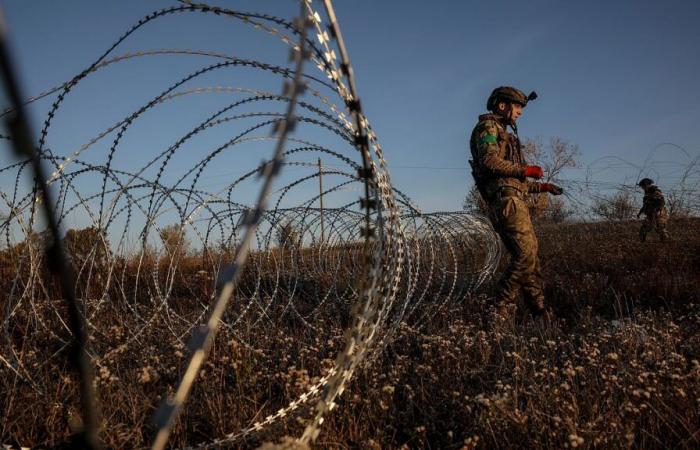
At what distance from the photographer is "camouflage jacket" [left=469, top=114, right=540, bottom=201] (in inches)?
203

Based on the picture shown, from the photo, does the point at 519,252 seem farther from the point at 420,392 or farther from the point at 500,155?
the point at 420,392

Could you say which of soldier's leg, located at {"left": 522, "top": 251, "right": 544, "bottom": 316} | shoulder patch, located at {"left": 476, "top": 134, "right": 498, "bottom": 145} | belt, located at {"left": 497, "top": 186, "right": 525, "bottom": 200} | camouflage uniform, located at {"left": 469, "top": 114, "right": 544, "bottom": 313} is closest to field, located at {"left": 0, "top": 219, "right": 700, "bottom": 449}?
soldier's leg, located at {"left": 522, "top": 251, "right": 544, "bottom": 316}

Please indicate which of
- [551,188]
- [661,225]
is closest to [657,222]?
[661,225]

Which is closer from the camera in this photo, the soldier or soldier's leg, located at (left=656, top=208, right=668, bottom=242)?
the soldier

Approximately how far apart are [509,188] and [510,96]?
109cm

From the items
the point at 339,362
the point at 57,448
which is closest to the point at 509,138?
the point at 339,362

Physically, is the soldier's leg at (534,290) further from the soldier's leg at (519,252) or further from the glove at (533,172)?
the glove at (533,172)

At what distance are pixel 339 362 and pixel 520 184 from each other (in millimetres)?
4166

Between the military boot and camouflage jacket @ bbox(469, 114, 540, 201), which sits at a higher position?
camouflage jacket @ bbox(469, 114, 540, 201)

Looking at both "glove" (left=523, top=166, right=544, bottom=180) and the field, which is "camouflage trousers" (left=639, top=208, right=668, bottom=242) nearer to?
the field

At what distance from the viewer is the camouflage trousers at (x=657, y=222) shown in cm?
1320

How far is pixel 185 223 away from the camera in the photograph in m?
3.83

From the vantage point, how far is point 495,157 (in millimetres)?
5184

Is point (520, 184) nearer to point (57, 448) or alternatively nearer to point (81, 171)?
point (81, 171)
